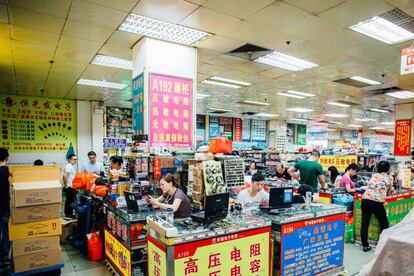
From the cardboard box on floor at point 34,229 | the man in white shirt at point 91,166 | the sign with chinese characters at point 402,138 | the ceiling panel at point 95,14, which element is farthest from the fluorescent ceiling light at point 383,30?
the sign with chinese characters at point 402,138

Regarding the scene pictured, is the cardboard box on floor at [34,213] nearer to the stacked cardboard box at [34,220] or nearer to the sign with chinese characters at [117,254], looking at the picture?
the stacked cardboard box at [34,220]

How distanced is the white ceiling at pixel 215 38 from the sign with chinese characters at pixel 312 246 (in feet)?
8.52

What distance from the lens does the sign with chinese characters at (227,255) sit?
237 cm

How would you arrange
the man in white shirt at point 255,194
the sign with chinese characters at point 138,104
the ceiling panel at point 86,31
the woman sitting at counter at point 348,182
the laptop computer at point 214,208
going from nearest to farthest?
1. the laptop computer at point 214,208
2. the ceiling panel at point 86,31
3. the man in white shirt at point 255,194
4. the sign with chinese characters at point 138,104
5. the woman sitting at counter at point 348,182

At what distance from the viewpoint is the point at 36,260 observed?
3502mm

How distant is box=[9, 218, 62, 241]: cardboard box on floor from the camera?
11.1 ft

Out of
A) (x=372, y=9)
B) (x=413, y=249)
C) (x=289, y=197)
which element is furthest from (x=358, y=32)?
(x=413, y=249)

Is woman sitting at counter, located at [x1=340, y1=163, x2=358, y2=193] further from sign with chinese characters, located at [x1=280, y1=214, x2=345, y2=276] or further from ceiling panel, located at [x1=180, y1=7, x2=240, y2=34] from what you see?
ceiling panel, located at [x1=180, y1=7, x2=240, y2=34]

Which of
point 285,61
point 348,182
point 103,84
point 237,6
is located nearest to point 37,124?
point 103,84

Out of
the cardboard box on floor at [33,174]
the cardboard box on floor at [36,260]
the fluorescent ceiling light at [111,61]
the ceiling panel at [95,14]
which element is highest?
the ceiling panel at [95,14]

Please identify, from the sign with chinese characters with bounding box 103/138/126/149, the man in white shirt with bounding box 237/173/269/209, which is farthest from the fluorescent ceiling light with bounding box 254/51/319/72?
the sign with chinese characters with bounding box 103/138/126/149

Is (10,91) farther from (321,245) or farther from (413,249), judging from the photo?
(413,249)

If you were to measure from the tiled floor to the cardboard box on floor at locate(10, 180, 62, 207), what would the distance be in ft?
→ 3.65

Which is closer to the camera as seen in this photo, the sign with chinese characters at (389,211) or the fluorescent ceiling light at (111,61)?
the sign with chinese characters at (389,211)
